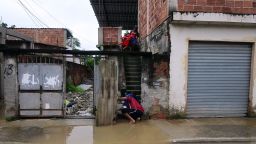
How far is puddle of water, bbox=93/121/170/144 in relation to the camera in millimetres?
7840

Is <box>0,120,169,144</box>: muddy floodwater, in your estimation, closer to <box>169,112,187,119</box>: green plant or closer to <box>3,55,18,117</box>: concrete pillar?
<box>3,55,18,117</box>: concrete pillar

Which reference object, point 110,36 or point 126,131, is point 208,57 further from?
point 110,36

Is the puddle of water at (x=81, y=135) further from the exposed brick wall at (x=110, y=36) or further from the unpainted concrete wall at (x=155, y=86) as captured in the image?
the exposed brick wall at (x=110, y=36)

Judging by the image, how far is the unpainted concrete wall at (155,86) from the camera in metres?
10.3

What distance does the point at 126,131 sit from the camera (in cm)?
888

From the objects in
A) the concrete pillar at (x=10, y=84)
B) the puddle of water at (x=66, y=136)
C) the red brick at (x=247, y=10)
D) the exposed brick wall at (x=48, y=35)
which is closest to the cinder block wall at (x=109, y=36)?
the concrete pillar at (x=10, y=84)

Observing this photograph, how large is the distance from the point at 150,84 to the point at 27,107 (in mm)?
3946

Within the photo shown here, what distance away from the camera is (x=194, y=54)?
10.6 m

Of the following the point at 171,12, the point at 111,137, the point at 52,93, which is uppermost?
the point at 171,12

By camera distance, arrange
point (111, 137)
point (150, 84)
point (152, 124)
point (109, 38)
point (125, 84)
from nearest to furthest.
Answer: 1. point (111, 137)
2. point (152, 124)
3. point (150, 84)
4. point (125, 84)
5. point (109, 38)

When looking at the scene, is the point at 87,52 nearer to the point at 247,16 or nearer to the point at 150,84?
the point at 150,84

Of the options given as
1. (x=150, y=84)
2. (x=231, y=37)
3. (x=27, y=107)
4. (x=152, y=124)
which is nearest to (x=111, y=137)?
(x=152, y=124)

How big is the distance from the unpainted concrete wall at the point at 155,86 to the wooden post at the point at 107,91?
1130 mm

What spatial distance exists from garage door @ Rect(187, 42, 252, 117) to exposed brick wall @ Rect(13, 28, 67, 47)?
56.9ft
